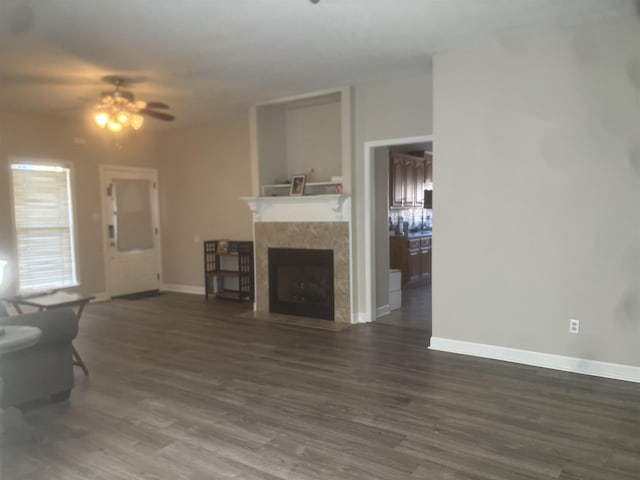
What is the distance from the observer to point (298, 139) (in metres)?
6.42

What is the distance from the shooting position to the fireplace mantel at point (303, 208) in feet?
18.3

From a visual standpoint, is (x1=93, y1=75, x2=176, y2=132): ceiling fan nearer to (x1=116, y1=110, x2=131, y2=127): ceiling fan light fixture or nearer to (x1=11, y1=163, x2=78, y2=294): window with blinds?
(x1=116, y1=110, x2=131, y2=127): ceiling fan light fixture

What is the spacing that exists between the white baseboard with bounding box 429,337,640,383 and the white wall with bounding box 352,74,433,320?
4.88 feet

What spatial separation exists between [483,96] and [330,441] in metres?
3.18

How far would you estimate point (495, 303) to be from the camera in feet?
13.6

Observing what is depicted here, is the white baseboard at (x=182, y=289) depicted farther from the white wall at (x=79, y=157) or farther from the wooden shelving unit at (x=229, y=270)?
the white wall at (x=79, y=157)

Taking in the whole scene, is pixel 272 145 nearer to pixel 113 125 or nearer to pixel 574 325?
pixel 113 125

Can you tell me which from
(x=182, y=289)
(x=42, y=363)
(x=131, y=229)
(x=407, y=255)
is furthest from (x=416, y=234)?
(x=42, y=363)

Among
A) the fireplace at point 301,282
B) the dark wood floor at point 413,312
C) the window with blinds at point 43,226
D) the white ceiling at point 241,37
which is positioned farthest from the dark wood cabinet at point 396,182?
the window with blinds at point 43,226

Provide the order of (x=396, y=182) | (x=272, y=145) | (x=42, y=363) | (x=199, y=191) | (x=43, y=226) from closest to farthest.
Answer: (x=42, y=363) < (x=272, y=145) < (x=43, y=226) < (x=199, y=191) < (x=396, y=182)

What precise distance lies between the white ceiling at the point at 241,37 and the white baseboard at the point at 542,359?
108 inches

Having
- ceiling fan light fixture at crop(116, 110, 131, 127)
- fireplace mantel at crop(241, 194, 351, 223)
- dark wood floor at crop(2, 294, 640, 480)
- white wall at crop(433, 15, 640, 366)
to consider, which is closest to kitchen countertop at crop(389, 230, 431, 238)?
fireplace mantel at crop(241, 194, 351, 223)

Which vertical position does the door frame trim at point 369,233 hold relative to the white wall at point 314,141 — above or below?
below

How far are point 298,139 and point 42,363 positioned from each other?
425 cm
